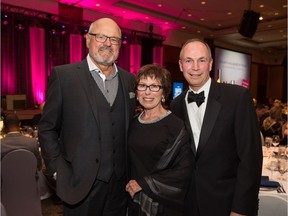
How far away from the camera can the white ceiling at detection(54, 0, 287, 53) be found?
30.2 ft

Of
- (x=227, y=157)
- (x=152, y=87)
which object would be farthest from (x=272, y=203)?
(x=152, y=87)

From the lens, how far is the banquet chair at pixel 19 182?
113 inches

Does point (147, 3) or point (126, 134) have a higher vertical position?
point (147, 3)

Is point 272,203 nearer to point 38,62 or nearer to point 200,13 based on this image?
point 38,62

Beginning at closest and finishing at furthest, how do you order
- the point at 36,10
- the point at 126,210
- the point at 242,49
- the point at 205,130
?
1. the point at 205,130
2. the point at 126,210
3. the point at 36,10
4. the point at 242,49

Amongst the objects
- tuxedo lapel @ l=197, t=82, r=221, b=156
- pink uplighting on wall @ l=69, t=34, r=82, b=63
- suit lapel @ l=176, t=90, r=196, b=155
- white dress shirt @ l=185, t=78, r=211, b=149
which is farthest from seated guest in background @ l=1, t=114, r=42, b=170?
pink uplighting on wall @ l=69, t=34, r=82, b=63

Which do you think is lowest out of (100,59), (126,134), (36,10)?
(126,134)

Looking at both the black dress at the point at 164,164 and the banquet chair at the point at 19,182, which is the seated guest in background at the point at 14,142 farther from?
the black dress at the point at 164,164

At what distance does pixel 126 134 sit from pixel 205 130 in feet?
1.93

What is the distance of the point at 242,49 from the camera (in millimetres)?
17531

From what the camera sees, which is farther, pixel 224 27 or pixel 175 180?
pixel 224 27

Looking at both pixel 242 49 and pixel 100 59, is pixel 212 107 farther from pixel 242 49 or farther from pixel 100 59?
pixel 242 49

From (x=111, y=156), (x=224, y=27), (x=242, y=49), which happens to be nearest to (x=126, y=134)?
(x=111, y=156)

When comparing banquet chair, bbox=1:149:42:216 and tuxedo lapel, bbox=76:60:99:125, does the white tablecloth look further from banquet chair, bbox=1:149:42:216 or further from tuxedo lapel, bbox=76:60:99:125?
banquet chair, bbox=1:149:42:216
